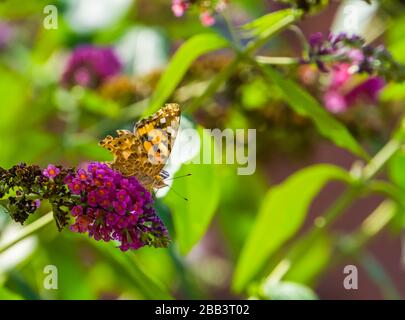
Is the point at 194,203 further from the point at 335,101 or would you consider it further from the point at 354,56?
the point at 335,101

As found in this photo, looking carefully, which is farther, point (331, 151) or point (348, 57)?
point (331, 151)

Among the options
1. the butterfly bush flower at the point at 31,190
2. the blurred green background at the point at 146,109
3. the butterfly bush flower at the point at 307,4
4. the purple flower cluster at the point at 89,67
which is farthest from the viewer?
the purple flower cluster at the point at 89,67

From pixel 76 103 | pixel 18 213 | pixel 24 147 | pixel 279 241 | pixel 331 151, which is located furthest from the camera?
pixel 331 151

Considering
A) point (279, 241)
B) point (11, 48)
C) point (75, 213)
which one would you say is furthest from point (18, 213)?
point (11, 48)

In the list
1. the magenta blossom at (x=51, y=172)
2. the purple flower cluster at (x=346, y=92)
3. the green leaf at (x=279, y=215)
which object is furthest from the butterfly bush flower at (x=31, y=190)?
the purple flower cluster at (x=346, y=92)

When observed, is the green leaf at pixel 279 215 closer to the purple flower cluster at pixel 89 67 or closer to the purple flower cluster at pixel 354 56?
the purple flower cluster at pixel 354 56
